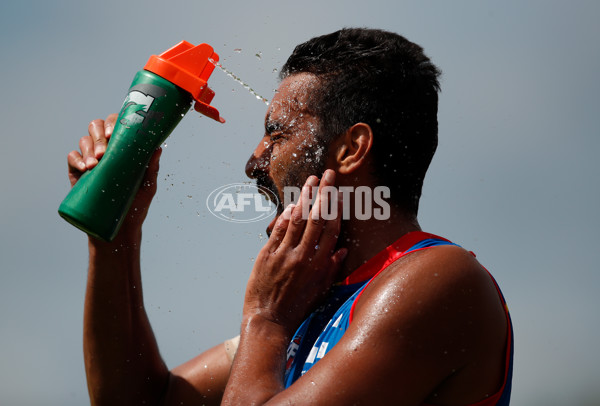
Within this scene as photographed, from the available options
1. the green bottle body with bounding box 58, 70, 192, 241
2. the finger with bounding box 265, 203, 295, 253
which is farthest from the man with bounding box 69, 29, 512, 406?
the green bottle body with bounding box 58, 70, 192, 241

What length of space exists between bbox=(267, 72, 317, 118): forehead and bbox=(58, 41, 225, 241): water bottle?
0.29 m

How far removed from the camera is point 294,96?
312 centimetres

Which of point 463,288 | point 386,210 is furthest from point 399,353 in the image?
point 386,210

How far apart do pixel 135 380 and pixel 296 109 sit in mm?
1674

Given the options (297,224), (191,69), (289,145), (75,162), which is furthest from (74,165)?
(297,224)

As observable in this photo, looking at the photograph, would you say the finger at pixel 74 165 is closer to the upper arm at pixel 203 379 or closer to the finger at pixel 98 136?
the finger at pixel 98 136

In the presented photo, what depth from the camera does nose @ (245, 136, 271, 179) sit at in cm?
308

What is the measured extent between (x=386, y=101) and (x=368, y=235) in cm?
64

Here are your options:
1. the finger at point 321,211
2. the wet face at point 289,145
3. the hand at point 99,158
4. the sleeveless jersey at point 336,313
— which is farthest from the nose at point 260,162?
the sleeveless jersey at point 336,313

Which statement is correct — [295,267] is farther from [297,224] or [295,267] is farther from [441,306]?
[441,306]

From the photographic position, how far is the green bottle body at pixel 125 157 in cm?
293

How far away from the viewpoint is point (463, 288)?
2248 mm

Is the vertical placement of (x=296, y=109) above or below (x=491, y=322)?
above

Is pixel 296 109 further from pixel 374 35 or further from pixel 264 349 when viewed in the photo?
pixel 264 349
